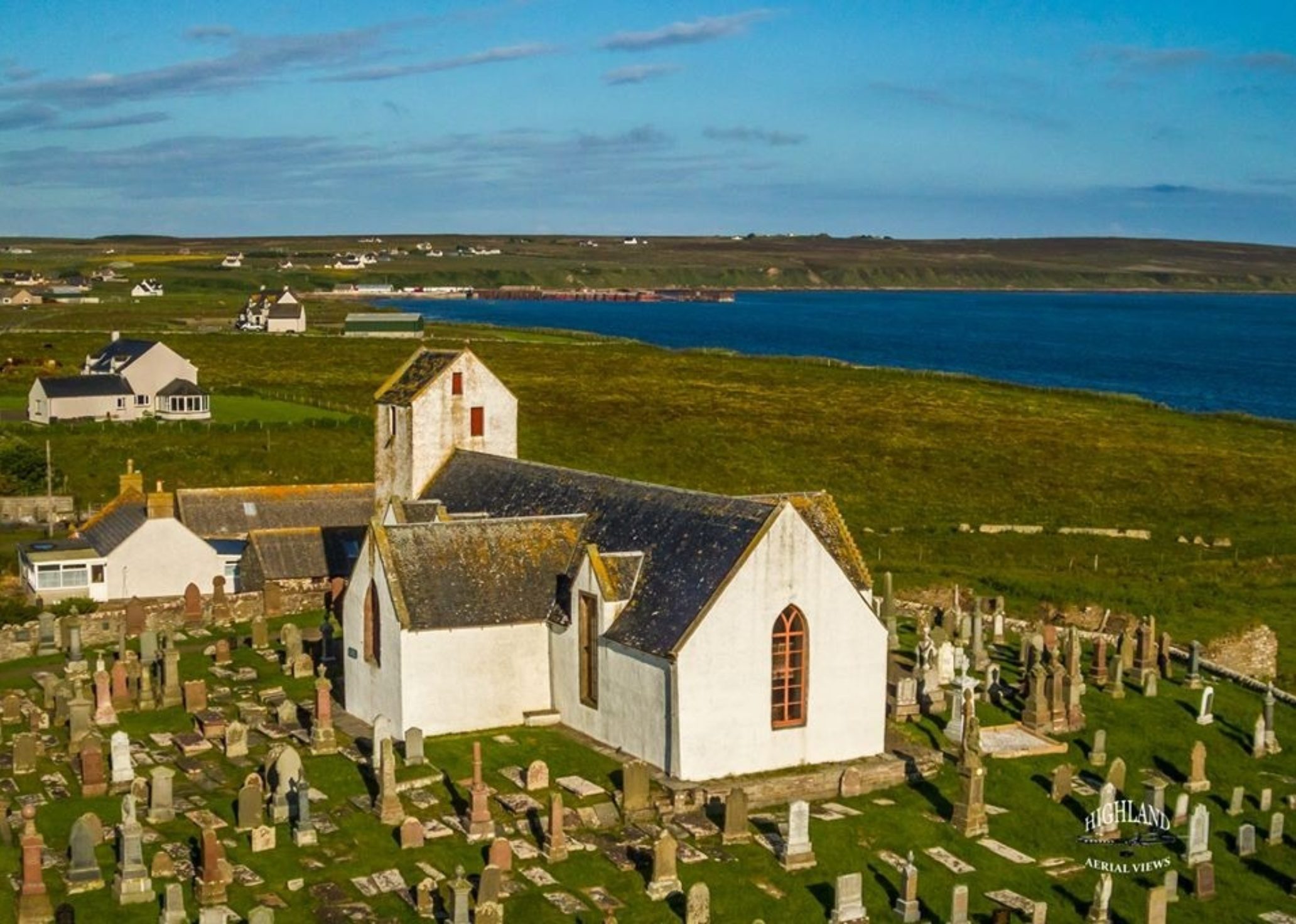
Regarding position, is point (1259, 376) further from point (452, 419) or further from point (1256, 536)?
point (452, 419)

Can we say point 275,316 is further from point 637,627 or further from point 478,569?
point 637,627

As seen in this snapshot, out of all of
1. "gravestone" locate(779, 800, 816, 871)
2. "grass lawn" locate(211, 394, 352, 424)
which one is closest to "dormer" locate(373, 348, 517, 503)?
"gravestone" locate(779, 800, 816, 871)

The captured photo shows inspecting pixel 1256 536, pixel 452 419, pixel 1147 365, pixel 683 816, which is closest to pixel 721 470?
pixel 1256 536

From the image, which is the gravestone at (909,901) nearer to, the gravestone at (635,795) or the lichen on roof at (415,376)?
the gravestone at (635,795)

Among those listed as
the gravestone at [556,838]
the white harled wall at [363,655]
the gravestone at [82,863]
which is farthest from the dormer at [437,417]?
the gravestone at [82,863]

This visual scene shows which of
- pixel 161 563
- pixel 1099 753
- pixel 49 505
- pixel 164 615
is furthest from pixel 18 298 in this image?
pixel 1099 753

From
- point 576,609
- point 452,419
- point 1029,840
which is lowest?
point 1029,840

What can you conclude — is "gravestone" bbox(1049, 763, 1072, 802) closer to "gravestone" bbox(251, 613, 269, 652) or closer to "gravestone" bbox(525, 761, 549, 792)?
"gravestone" bbox(525, 761, 549, 792)
